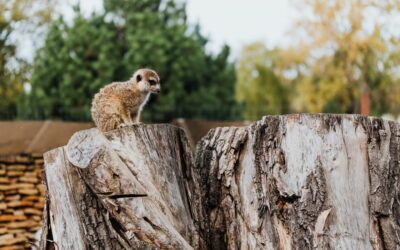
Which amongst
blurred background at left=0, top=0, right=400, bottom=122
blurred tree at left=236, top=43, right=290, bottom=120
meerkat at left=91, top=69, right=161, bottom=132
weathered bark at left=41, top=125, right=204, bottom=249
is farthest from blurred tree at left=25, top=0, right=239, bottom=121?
blurred tree at left=236, top=43, right=290, bottom=120

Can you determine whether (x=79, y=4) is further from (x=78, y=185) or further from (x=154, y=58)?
(x=78, y=185)

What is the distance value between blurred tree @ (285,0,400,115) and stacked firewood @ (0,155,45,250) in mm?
13412

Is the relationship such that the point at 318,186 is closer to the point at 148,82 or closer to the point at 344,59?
the point at 148,82

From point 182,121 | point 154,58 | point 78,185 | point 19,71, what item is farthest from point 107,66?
point 78,185

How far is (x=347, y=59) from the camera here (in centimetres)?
2306

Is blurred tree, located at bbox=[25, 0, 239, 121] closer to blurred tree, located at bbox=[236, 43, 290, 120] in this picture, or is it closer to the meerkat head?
the meerkat head

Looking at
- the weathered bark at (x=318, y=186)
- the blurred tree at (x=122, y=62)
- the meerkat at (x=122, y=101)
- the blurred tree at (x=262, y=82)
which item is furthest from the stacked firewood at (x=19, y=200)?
the blurred tree at (x=262, y=82)

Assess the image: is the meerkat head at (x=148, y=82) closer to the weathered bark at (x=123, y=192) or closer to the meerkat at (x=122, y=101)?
the meerkat at (x=122, y=101)

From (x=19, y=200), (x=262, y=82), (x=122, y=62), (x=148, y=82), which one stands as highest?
(x=262, y=82)

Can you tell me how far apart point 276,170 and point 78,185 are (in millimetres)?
1260

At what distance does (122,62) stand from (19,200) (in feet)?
32.0

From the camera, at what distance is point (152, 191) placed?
4.15 m

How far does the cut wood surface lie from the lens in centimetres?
407

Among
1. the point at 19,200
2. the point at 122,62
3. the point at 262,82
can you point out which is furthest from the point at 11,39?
the point at 262,82
